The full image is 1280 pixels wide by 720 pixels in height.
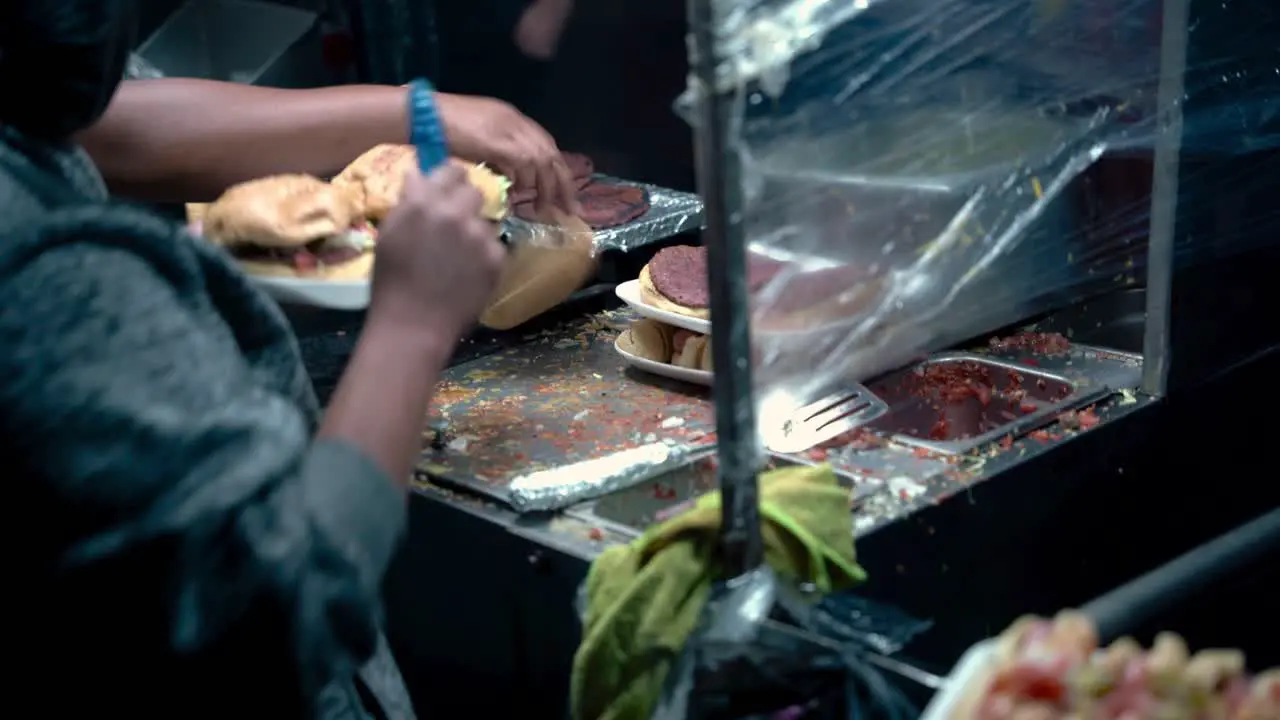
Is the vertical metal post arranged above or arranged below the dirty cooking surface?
above

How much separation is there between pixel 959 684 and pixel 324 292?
0.76 metres

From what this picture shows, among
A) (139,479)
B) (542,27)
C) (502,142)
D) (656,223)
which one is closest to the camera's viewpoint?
(139,479)

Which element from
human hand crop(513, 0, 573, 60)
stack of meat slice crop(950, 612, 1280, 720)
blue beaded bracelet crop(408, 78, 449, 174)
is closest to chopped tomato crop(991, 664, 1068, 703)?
stack of meat slice crop(950, 612, 1280, 720)

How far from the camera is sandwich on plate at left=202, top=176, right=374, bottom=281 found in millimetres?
1416

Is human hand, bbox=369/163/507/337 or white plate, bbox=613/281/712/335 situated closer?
human hand, bbox=369/163/507/337

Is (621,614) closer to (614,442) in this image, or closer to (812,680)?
(812,680)

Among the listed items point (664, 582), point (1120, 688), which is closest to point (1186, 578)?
point (1120, 688)

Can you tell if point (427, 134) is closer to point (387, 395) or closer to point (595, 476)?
point (387, 395)

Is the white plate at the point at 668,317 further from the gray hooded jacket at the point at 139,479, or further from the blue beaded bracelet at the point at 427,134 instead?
the gray hooded jacket at the point at 139,479

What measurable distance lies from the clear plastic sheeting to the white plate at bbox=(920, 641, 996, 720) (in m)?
0.31

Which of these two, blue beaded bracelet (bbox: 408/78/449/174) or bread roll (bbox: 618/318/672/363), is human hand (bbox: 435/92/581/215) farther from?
blue beaded bracelet (bbox: 408/78/449/174)

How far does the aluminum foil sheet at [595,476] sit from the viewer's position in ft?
5.07

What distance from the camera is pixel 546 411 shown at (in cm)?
188

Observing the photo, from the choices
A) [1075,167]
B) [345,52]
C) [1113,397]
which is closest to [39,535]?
[1075,167]
